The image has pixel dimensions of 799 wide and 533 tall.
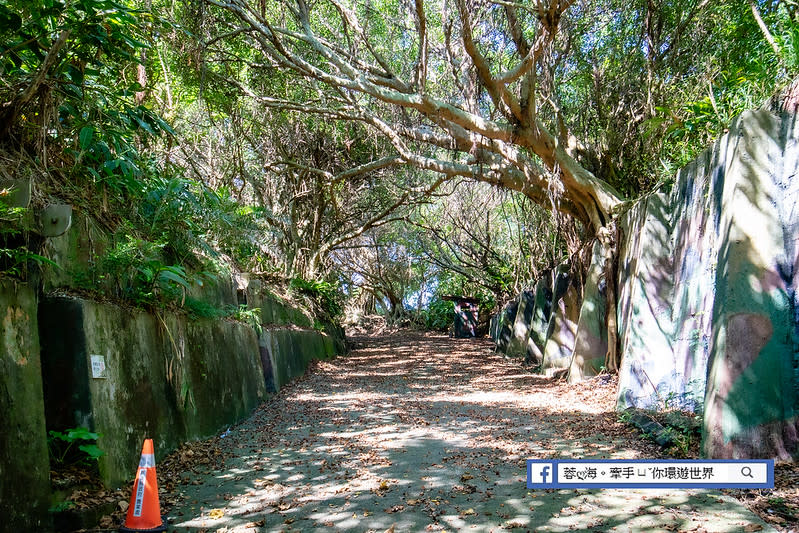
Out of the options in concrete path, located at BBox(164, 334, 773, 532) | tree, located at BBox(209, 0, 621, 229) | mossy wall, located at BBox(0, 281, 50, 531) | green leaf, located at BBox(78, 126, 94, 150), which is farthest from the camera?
tree, located at BBox(209, 0, 621, 229)

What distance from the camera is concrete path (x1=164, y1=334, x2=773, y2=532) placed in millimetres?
3666

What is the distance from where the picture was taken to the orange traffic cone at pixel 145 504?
3461mm

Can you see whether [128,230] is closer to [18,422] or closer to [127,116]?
[127,116]

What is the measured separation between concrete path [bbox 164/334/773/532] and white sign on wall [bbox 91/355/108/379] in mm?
1029

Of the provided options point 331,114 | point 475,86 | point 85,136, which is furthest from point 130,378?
point 331,114

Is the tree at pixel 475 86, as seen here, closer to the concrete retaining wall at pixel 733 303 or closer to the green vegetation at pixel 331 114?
the green vegetation at pixel 331 114

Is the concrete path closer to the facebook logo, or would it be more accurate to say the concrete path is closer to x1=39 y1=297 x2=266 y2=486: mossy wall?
the facebook logo

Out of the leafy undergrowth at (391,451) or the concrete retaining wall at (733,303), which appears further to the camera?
the concrete retaining wall at (733,303)

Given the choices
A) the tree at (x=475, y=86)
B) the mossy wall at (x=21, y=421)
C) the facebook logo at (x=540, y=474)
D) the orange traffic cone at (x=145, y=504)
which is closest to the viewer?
the mossy wall at (x=21, y=421)

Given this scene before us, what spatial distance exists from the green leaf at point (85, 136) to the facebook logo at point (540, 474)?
171 inches

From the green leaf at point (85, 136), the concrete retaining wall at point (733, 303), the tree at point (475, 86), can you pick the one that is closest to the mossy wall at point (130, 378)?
the green leaf at point (85, 136)

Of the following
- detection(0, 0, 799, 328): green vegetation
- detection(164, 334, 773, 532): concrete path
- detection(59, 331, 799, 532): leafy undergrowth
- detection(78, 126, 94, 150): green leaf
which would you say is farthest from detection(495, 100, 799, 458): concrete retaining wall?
detection(78, 126, 94, 150): green leaf

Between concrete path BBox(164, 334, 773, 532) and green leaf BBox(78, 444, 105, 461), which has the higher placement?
green leaf BBox(78, 444, 105, 461)

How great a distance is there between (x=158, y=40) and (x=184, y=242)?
4.27 meters
